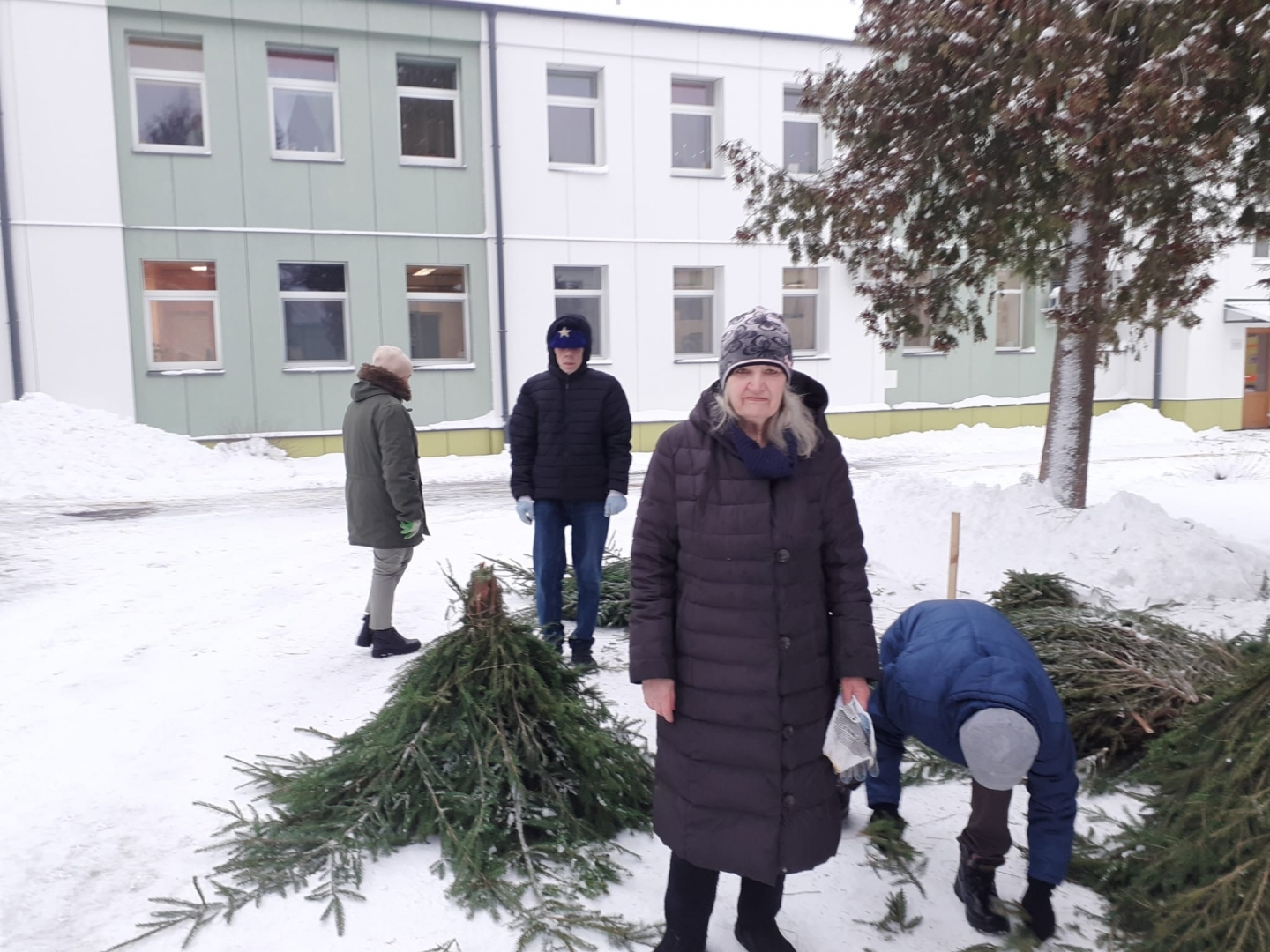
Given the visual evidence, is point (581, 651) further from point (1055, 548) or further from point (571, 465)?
point (1055, 548)

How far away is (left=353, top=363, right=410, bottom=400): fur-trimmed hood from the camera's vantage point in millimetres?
5711

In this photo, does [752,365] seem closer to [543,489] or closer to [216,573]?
[543,489]

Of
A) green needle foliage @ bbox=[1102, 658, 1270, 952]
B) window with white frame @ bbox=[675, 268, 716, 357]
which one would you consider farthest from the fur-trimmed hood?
window with white frame @ bbox=[675, 268, 716, 357]

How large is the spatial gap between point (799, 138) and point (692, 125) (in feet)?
7.43

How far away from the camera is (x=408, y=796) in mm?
3535

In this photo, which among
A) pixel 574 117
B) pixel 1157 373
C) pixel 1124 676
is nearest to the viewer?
pixel 1124 676

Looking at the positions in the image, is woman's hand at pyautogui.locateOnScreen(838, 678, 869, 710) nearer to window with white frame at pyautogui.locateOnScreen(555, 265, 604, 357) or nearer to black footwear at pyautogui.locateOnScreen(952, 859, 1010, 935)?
black footwear at pyautogui.locateOnScreen(952, 859, 1010, 935)

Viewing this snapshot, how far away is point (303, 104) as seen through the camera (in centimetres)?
1573

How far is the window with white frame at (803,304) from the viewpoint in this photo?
1903 centimetres

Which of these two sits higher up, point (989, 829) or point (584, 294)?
point (584, 294)

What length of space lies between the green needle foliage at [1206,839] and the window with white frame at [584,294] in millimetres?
14508

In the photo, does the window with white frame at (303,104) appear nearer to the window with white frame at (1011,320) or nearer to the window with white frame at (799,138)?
the window with white frame at (799,138)

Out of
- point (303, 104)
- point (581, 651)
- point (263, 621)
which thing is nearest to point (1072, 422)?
point (581, 651)

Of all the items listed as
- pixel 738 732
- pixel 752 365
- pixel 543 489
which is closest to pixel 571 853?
pixel 738 732
